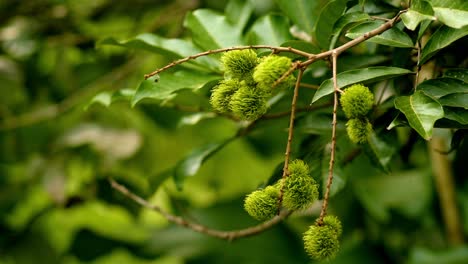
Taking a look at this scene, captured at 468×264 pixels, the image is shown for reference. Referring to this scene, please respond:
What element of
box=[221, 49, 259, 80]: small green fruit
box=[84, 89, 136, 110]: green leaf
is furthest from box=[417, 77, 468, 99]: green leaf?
box=[84, 89, 136, 110]: green leaf

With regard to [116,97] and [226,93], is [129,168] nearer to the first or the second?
[116,97]

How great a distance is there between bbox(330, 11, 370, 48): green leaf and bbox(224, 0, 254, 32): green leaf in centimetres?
36

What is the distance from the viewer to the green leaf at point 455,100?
759mm

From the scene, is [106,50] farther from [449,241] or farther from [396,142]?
[396,142]

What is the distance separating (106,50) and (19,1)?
1.13 feet

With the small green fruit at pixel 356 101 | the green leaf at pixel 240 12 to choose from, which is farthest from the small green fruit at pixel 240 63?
the green leaf at pixel 240 12

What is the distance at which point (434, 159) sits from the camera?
1.83m

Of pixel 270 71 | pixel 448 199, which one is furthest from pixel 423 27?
pixel 448 199

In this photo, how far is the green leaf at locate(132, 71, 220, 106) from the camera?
36.5 inches

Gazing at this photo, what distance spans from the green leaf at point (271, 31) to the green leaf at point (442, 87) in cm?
31

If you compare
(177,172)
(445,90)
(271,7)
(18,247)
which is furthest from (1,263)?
(445,90)

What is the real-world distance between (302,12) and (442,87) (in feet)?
1.10

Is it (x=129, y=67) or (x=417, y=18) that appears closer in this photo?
(x=417, y=18)

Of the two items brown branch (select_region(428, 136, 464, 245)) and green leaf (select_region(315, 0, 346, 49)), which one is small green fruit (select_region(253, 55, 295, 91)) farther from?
brown branch (select_region(428, 136, 464, 245))
